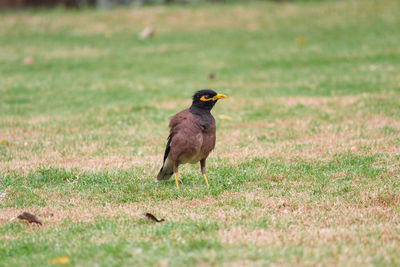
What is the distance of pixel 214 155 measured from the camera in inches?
328

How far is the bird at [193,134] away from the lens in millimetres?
6410

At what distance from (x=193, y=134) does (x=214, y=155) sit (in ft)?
6.45

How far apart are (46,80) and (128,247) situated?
12114 mm

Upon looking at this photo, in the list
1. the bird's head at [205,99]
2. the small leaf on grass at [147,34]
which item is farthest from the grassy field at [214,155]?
the small leaf on grass at [147,34]

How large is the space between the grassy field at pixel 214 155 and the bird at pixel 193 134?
0.42 m

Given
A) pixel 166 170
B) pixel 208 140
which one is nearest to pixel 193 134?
pixel 208 140

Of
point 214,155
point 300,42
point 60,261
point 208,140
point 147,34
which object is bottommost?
point 60,261

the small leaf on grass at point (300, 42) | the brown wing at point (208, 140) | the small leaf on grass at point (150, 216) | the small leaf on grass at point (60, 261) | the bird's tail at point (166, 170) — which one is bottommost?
the small leaf on grass at point (60, 261)

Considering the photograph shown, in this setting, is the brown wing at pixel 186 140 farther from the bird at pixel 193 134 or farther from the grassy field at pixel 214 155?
the grassy field at pixel 214 155

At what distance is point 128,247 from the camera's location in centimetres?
466

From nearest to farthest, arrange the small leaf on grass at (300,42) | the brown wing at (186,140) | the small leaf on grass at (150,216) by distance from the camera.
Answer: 1. the small leaf on grass at (150,216)
2. the brown wing at (186,140)
3. the small leaf on grass at (300,42)

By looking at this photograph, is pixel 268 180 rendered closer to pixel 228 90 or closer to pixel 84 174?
pixel 84 174

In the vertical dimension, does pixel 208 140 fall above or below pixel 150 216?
above

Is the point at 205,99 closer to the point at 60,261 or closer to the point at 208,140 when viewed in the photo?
the point at 208,140
